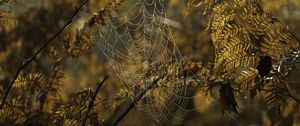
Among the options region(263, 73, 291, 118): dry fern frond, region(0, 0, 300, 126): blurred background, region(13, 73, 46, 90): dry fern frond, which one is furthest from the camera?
region(0, 0, 300, 126): blurred background

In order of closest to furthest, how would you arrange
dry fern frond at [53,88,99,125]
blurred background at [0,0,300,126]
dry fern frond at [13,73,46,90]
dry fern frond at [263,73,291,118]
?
dry fern frond at [263,73,291,118] → dry fern frond at [53,88,99,125] → dry fern frond at [13,73,46,90] → blurred background at [0,0,300,126]

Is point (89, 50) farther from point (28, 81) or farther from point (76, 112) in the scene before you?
point (76, 112)

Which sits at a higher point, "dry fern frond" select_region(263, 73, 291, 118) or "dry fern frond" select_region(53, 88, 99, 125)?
"dry fern frond" select_region(53, 88, 99, 125)

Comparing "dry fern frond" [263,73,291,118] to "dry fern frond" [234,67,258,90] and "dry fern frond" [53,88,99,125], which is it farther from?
"dry fern frond" [53,88,99,125]

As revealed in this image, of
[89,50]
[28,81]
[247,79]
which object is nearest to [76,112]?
[28,81]

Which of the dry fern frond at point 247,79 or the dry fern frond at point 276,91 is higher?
the dry fern frond at point 247,79

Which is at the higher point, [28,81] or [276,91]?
[28,81]

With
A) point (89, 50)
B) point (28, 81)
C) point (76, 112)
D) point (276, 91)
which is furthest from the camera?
point (89, 50)

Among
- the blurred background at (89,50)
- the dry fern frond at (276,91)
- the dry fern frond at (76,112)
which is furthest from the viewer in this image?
the blurred background at (89,50)

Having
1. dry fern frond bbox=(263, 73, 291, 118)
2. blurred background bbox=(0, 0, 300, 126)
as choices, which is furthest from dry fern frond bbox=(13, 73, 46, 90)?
dry fern frond bbox=(263, 73, 291, 118)

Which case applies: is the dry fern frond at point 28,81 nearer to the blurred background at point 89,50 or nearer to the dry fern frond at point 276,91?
the blurred background at point 89,50

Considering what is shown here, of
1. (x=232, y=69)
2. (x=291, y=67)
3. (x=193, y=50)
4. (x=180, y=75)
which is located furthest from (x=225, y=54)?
(x=193, y=50)

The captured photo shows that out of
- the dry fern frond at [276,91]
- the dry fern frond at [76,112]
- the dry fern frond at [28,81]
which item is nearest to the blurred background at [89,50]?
the dry fern frond at [28,81]
